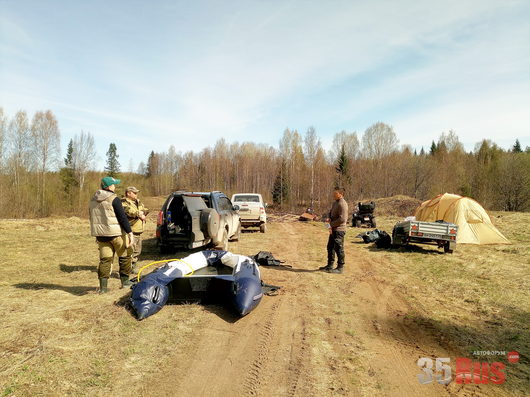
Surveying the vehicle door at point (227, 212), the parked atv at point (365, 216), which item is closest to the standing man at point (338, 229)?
the vehicle door at point (227, 212)

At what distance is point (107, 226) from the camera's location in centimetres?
532

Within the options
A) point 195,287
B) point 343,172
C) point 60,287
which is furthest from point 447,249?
point 343,172

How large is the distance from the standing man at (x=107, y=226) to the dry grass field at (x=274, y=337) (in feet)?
1.74

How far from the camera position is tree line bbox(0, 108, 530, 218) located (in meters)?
29.6

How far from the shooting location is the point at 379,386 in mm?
3031

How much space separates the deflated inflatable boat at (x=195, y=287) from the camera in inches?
178

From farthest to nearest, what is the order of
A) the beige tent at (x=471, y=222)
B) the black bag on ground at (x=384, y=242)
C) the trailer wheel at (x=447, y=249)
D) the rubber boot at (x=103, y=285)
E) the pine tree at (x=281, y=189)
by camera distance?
1. the pine tree at (x=281, y=189)
2. the beige tent at (x=471, y=222)
3. the black bag on ground at (x=384, y=242)
4. the trailer wheel at (x=447, y=249)
5. the rubber boot at (x=103, y=285)

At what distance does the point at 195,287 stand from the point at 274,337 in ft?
5.26

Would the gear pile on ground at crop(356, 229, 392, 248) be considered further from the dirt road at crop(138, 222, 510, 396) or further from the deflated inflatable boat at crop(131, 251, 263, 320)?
the deflated inflatable boat at crop(131, 251, 263, 320)

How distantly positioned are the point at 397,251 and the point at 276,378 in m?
8.85

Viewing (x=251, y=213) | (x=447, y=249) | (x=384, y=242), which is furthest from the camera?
(x=251, y=213)

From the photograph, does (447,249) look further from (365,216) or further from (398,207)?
(398,207)

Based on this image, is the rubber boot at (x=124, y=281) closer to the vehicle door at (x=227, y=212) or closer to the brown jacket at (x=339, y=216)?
the vehicle door at (x=227, y=212)

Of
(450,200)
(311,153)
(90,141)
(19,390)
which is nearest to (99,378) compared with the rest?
(19,390)
